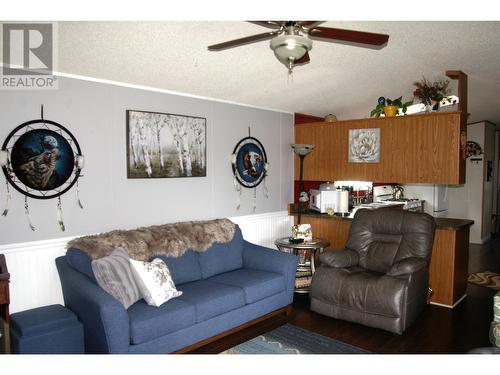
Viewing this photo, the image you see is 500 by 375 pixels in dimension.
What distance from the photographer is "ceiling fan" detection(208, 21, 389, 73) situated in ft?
5.92

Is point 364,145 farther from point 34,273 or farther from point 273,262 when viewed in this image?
point 34,273

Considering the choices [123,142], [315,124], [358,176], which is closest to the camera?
[123,142]

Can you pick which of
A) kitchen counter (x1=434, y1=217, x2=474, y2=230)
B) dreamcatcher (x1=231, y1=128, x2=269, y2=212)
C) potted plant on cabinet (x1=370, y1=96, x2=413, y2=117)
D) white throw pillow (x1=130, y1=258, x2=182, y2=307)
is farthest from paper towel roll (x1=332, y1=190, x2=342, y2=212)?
white throw pillow (x1=130, y1=258, x2=182, y2=307)

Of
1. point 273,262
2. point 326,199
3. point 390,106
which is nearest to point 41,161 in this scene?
point 273,262

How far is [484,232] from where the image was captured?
774cm

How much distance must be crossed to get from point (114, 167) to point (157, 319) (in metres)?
1.58

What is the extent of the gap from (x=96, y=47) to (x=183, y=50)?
0.67 m

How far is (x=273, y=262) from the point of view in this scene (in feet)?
12.8

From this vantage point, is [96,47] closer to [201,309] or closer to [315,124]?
[201,309]

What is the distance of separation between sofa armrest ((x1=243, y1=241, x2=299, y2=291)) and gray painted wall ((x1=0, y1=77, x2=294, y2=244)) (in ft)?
2.53

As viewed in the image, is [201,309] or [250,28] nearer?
[250,28]

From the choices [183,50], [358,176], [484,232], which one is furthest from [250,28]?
[484,232]
